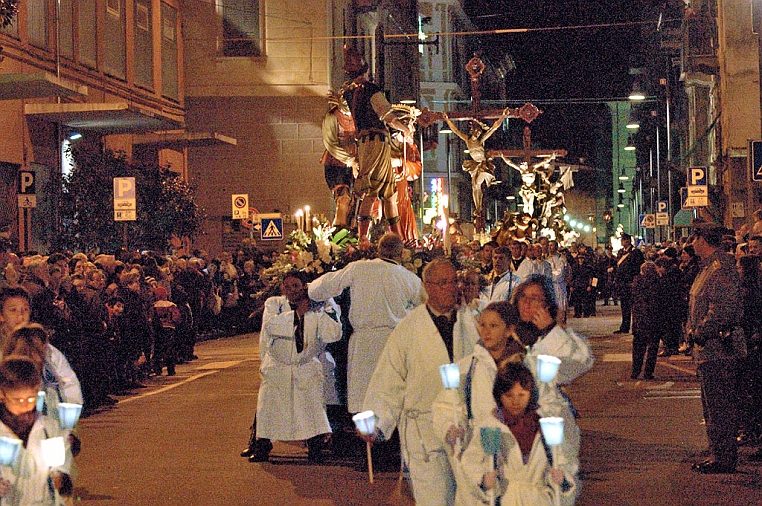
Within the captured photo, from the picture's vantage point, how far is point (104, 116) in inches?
1087

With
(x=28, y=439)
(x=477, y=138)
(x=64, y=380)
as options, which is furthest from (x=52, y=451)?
(x=477, y=138)

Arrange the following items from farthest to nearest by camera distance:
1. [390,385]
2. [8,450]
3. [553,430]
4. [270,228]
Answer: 1. [270,228]
2. [390,385]
3. [553,430]
4. [8,450]

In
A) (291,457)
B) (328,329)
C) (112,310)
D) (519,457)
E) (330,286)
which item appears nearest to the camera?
(519,457)

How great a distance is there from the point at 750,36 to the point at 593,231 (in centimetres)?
8179

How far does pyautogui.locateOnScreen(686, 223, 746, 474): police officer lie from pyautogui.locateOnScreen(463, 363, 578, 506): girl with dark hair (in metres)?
4.64

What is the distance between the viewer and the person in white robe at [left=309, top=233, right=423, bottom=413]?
35.8 ft

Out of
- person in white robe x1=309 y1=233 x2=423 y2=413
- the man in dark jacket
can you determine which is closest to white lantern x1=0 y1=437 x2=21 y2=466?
person in white robe x1=309 y1=233 x2=423 y2=413

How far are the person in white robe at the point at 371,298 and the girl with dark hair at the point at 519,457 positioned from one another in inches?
178

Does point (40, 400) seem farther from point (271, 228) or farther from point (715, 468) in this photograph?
point (271, 228)

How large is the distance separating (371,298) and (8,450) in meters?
5.32

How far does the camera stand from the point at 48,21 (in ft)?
91.4

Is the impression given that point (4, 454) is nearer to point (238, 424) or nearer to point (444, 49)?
point (238, 424)

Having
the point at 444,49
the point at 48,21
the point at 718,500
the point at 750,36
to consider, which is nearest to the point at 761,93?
the point at 750,36

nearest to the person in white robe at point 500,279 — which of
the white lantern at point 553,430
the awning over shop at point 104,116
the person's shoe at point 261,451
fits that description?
the person's shoe at point 261,451
